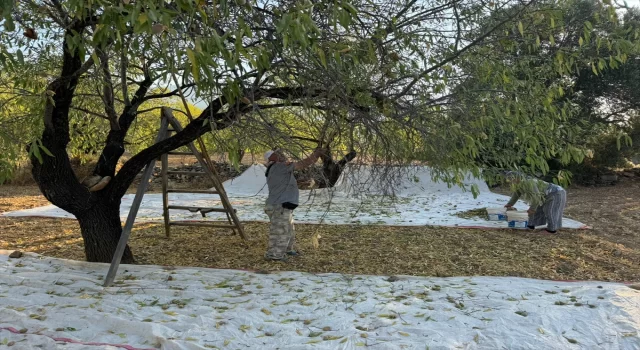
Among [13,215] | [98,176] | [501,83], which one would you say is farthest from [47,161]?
[13,215]

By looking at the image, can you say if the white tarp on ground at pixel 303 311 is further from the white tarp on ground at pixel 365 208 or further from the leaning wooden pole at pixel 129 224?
the white tarp on ground at pixel 365 208

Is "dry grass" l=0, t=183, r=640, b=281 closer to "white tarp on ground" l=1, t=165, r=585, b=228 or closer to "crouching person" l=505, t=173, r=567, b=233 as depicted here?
"crouching person" l=505, t=173, r=567, b=233

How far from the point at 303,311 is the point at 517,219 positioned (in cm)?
512

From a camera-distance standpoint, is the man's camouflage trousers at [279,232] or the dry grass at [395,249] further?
the man's camouflage trousers at [279,232]

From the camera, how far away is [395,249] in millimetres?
5957

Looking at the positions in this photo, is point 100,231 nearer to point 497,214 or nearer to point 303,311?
point 303,311

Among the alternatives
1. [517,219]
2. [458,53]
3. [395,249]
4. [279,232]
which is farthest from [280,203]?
[517,219]

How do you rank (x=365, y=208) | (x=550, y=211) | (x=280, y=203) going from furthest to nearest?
1. (x=365, y=208)
2. (x=550, y=211)
3. (x=280, y=203)

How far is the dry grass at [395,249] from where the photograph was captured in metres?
5.09

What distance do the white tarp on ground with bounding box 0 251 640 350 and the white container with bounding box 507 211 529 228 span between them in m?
3.37

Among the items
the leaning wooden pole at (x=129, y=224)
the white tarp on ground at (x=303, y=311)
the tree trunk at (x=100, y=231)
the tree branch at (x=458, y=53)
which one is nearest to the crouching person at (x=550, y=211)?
the white tarp on ground at (x=303, y=311)

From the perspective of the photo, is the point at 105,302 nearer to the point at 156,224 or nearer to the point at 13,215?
A: the point at 156,224

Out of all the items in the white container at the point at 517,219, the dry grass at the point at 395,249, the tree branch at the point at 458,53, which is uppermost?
the tree branch at the point at 458,53

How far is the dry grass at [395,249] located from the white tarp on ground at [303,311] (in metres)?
0.89
